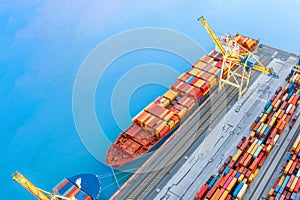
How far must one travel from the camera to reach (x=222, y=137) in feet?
325

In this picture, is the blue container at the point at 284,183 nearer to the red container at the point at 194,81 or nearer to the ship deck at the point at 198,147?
the ship deck at the point at 198,147

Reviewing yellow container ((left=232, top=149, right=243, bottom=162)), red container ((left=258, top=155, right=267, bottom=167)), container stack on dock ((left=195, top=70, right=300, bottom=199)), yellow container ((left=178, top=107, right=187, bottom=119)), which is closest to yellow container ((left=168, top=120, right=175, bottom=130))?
yellow container ((left=178, top=107, right=187, bottom=119))

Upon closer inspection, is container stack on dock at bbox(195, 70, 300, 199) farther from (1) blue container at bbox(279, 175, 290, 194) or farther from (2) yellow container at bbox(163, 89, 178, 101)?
(2) yellow container at bbox(163, 89, 178, 101)

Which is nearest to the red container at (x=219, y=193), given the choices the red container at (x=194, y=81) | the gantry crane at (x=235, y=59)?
the gantry crane at (x=235, y=59)

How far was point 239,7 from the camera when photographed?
162875 millimetres

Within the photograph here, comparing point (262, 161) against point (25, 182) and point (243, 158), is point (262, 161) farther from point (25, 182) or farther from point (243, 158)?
point (25, 182)

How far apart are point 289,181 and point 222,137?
23604mm

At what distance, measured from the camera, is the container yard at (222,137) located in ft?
277

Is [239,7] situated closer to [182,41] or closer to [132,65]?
[182,41]

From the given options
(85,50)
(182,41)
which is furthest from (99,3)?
(182,41)

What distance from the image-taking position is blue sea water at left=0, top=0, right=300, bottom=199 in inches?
3856

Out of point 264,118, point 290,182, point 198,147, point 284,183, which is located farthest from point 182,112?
point 290,182

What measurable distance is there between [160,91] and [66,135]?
1493 inches

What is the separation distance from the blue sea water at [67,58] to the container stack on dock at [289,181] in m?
41.3
